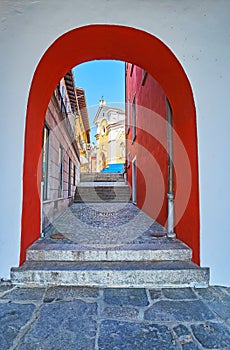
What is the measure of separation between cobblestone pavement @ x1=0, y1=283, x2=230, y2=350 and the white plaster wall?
40cm

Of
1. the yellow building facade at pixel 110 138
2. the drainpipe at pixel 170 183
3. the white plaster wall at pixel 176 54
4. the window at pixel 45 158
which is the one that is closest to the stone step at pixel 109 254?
the white plaster wall at pixel 176 54

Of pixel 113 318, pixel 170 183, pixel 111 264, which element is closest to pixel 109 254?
pixel 111 264

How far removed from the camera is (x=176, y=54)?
2258 millimetres

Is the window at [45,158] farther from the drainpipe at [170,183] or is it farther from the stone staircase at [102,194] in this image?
the stone staircase at [102,194]

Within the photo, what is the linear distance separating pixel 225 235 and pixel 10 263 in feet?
6.39

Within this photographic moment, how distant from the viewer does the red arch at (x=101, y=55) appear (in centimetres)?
222

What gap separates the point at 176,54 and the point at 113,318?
2.36m

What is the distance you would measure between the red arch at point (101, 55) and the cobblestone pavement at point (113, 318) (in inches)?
17.5

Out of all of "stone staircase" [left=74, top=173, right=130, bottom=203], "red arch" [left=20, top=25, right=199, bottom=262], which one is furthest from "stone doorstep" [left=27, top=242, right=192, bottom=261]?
"stone staircase" [left=74, top=173, right=130, bottom=203]

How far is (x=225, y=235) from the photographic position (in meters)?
2.05

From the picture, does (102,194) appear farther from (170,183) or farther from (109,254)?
(109,254)

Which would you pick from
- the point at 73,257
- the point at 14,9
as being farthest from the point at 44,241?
the point at 14,9

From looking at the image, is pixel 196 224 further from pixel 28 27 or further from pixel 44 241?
pixel 28 27

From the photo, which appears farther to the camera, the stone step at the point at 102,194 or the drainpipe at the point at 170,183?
the stone step at the point at 102,194
